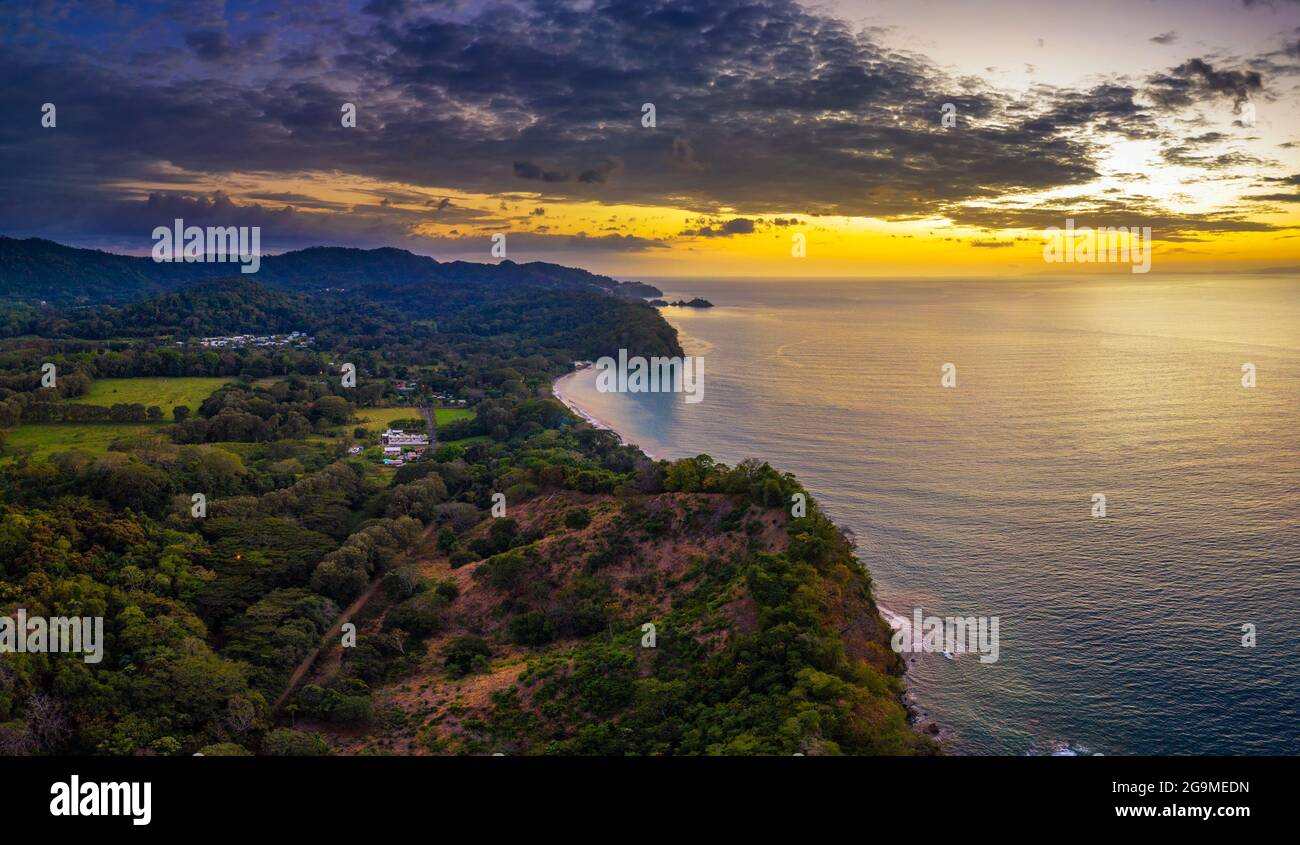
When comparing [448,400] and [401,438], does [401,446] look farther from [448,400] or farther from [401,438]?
[448,400]

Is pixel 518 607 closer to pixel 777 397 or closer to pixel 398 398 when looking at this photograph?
pixel 777 397

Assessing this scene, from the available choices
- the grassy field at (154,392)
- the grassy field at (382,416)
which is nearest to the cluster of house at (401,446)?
the grassy field at (382,416)

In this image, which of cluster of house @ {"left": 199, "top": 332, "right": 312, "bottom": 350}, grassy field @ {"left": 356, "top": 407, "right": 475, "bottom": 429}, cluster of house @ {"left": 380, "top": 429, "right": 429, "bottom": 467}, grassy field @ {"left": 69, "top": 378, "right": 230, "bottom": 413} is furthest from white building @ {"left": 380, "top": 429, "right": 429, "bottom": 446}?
cluster of house @ {"left": 199, "top": 332, "right": 312, "bottom": 350}

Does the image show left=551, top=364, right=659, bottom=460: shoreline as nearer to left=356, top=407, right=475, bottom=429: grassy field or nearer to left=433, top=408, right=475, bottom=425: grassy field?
left=433, top=408, right=475, bottom=425: grassy field

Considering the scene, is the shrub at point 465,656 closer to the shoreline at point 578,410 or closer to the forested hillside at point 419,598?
the forested hillside at point 419,598
